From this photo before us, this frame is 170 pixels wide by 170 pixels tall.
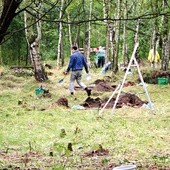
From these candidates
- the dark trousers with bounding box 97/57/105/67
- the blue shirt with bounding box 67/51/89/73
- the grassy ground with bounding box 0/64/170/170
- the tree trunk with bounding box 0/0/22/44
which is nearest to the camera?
the tree trunk with bounding box 0/0/22/44

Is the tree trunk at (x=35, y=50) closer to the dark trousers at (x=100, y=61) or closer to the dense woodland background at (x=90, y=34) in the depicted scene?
the dense woodland background at (x=90, y=34)

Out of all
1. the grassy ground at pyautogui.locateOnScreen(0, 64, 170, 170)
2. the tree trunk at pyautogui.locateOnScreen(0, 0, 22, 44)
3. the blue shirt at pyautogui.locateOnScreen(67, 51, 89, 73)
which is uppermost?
the tree trunk at pyautogui.locateOnScreen(0, 0, 22, 44)

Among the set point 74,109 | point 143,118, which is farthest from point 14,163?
point 74,109

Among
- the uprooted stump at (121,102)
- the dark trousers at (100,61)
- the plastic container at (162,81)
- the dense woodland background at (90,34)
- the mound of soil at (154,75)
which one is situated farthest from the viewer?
the dark trousers at (100,61)

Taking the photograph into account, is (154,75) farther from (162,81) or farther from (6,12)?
(6,12)

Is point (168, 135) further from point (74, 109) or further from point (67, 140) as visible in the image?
point (74, 109)

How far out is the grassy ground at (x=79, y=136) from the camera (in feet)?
25.2

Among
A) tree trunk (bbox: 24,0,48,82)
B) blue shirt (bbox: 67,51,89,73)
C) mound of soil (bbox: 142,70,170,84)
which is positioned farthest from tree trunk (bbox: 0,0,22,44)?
mound of soil (bbox: 142,70,170,84)

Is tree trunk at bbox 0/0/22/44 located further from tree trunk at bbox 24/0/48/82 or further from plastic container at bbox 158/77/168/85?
plastic container at bbox 158/77/168/85

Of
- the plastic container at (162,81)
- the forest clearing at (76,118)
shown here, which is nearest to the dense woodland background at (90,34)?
the forest clearing at (76,118)

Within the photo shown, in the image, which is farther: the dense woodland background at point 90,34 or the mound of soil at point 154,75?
the mound of soil at point 154,75

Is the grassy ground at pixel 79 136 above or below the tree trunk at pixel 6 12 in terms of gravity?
below

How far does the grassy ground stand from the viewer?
768 cm

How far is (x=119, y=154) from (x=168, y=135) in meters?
2.20
